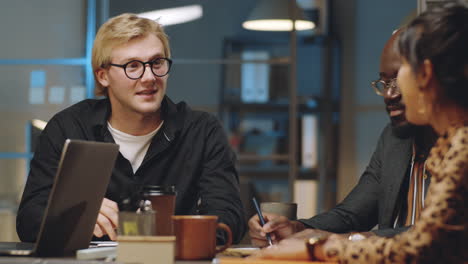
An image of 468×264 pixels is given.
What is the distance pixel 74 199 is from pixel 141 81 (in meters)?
0.85

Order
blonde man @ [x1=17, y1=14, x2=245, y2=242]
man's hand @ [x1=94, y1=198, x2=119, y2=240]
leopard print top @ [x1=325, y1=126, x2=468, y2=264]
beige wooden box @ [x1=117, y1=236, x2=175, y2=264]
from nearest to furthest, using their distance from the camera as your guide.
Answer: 1. leopard print top @ [x1=325, y1=126, x2=468, y2=264]
2. beige wooden box @ [x1=117, y1=236, x2=175, y2=264]
3. man's hand @ [x1=94, y1=198, x2=119, y2=240]
4. blonde man @ [x1=17, y1=14, x2=245, y2=242]

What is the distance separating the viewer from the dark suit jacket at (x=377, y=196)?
2182mm

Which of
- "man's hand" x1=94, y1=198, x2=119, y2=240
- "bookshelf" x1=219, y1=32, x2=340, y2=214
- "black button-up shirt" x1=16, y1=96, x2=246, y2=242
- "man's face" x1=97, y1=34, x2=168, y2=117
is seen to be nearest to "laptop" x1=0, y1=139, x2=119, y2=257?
"man's hand" x1=94, y1=198, x2=119, y2=240

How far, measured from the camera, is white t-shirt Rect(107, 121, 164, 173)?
7.84 feet

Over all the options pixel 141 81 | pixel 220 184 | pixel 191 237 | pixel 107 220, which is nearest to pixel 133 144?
pixel 141 81

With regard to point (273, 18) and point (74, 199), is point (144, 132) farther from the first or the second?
point (273, 18)

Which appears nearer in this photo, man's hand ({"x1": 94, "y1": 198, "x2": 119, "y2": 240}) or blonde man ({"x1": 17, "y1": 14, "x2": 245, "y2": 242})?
man's hand ({"x1": 94, "y1": 198, "x2": 119, "y2": 240})

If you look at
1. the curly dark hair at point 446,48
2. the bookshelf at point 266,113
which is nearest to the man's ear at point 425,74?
the curly dark hair at point 446,48

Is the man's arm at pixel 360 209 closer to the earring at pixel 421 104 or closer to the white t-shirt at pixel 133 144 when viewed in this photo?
the white t-shirt at pixel 133 144

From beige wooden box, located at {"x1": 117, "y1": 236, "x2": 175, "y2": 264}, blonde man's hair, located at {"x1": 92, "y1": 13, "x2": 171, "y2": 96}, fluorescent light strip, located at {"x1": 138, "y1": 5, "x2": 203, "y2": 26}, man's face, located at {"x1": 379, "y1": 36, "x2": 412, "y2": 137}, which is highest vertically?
fluorescent light strip, located at {"x1": 138, "y1": 5, "x2": 203, "y2": 26}

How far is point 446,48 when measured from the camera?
1311 millimetres

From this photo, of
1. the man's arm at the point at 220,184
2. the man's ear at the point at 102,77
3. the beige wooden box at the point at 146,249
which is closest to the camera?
the beige wooden box at the point at 146,249

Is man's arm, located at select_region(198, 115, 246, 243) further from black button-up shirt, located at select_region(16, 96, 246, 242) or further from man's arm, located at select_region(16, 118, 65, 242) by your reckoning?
man's arm, located at select_region(16, 118, 65, 242)

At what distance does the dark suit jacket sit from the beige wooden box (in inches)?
33.5
